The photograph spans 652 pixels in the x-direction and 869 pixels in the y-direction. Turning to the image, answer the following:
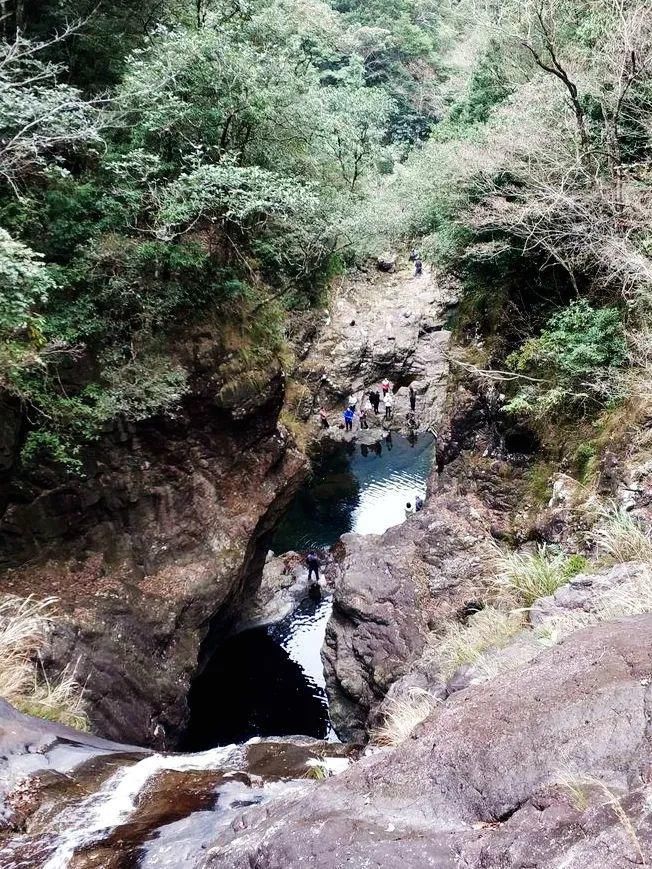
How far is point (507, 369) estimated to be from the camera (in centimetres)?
1214

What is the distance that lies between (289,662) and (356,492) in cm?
879

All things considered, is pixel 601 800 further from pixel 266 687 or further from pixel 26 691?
pixel 266 687

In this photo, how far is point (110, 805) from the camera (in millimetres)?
3758

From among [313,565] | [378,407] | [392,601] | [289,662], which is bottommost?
[289,662]

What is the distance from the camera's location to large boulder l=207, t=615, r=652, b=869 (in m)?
2.05

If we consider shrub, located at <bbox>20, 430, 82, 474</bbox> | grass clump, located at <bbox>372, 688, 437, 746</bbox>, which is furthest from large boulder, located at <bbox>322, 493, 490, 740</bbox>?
shrub, located at <bbox>20, 430, 82, 474</bbox>

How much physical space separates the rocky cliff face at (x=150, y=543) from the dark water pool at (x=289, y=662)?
3213 mm

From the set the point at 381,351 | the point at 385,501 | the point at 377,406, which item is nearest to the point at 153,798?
the point at 385,501

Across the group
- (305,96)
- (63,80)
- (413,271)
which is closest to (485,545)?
(305,96)

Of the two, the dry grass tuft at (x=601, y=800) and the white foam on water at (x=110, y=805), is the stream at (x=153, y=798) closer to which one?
the white foam on water at (x=110, y=805)

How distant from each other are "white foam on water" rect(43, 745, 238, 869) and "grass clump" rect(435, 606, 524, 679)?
101 inches

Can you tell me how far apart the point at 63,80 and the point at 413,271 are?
74.9ft

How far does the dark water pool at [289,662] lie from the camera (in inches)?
517

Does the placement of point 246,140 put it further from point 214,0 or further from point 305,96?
point 214,0
